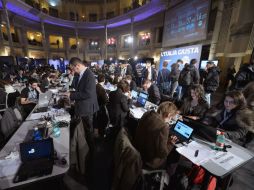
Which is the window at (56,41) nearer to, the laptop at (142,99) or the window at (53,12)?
the window at (53,12)

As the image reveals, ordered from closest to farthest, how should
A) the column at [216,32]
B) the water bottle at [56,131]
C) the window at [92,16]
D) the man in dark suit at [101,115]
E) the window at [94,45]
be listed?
the water bottle at [56,131], the man in dark suit at [101,115], the column at [216,32], the window at [92,16], the window at [94,45]

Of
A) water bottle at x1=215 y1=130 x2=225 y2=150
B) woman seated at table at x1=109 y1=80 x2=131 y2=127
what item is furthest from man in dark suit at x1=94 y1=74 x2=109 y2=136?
water bottle at x1=215 y1=130 x2=225 y2=150

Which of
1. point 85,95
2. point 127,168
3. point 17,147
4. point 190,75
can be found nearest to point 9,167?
point 17,147

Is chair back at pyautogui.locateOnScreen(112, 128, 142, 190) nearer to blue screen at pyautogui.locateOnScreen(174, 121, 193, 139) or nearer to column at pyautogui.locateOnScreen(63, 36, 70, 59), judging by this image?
blue screen at pyautogui.locateOnScreen(174, 121, 193, 139)

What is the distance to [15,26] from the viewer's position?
45.9 feet

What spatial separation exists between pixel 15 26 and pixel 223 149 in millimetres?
18822

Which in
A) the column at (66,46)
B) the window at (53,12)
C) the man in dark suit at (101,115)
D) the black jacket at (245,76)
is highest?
the window at (53,12)

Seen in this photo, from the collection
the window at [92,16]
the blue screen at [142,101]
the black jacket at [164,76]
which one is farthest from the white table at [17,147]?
the window at [92,16]

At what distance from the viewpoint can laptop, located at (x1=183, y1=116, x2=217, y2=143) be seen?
190 centimetres

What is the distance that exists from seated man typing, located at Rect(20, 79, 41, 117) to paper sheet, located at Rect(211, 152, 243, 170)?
410cm

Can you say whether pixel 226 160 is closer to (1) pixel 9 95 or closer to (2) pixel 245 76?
(2) pixel 245 76

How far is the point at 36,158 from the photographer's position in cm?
146

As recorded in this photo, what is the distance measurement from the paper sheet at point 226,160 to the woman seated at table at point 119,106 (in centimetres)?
177

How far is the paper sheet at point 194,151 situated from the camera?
1.66m
